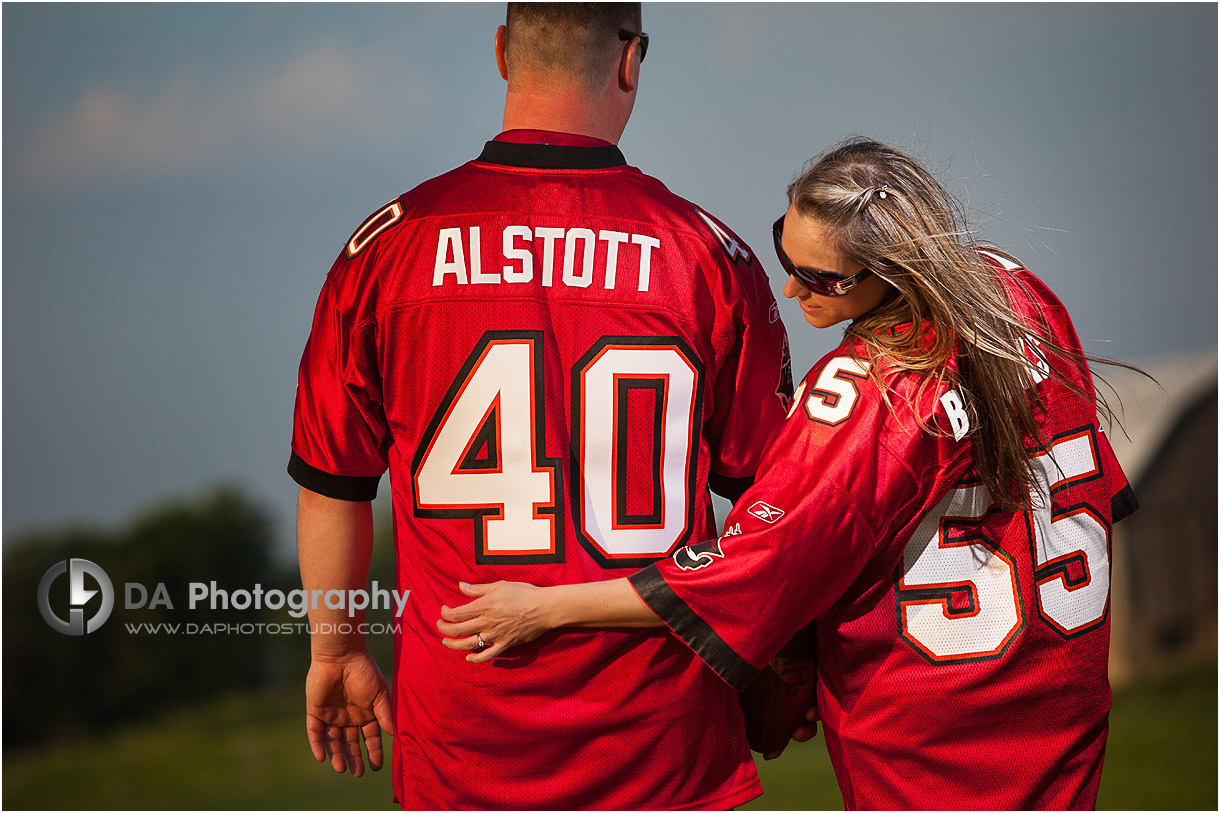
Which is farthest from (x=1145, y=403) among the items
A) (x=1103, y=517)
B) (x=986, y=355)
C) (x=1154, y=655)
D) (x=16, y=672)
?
(x=16, y=672)

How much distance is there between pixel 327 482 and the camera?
1372 millimetres

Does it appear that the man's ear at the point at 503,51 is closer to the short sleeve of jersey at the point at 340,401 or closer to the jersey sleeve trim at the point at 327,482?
the short sleeve of jersey at the point at 340,401

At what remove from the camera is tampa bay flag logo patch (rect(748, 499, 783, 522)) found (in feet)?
3.78

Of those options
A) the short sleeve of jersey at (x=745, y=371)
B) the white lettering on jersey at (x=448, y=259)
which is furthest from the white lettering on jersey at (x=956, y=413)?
the white lettering on jersey at (x=448, y=259)

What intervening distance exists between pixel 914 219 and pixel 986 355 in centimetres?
19

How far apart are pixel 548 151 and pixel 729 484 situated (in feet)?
1.76

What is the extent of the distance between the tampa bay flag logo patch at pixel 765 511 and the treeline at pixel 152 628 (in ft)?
6.70

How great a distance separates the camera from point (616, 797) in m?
1.30

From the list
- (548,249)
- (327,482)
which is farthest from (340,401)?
(548,249)

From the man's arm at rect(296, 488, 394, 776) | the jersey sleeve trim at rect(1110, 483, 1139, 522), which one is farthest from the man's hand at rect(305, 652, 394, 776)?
the jersey sleeve trim at rect(1110, 483, 1139, 522)

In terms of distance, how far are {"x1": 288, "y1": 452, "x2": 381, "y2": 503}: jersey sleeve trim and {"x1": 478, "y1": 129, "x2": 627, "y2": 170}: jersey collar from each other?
0.49m

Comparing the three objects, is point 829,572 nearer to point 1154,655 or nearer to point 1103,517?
point 1103,517

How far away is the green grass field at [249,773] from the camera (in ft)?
10.5

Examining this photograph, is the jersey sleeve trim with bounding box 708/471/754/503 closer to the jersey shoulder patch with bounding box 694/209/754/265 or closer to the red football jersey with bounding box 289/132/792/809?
the red football jersey with bounding box 289/132/792/809
